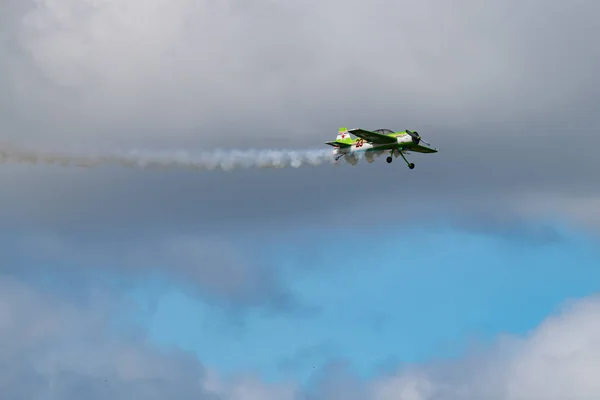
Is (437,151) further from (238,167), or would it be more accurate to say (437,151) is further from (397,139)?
(238,167)

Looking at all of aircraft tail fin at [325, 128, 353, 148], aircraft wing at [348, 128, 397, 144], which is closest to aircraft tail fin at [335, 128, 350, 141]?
aircraft tail fin at [325, 128, 353, 148]

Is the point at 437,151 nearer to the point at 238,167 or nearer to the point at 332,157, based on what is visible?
the point at 332,157

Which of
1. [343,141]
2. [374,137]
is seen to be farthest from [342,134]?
[374,137]

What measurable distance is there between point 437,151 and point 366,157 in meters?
5.28

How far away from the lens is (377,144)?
290 feet

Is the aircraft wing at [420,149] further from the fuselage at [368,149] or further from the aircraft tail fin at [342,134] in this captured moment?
the aircraft tail fin at [342,134]

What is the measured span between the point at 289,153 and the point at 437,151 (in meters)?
11.6

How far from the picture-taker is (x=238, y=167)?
297ft

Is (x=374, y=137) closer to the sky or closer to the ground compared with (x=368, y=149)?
closer to the sky

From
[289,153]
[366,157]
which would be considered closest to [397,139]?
[366,157]

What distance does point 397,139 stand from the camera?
87.1 meters

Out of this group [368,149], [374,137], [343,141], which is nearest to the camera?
[374,137]

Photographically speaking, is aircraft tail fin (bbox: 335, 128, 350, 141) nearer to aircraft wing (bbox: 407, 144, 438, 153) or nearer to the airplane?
the airplane

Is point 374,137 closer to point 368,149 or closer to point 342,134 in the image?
point 368,149
